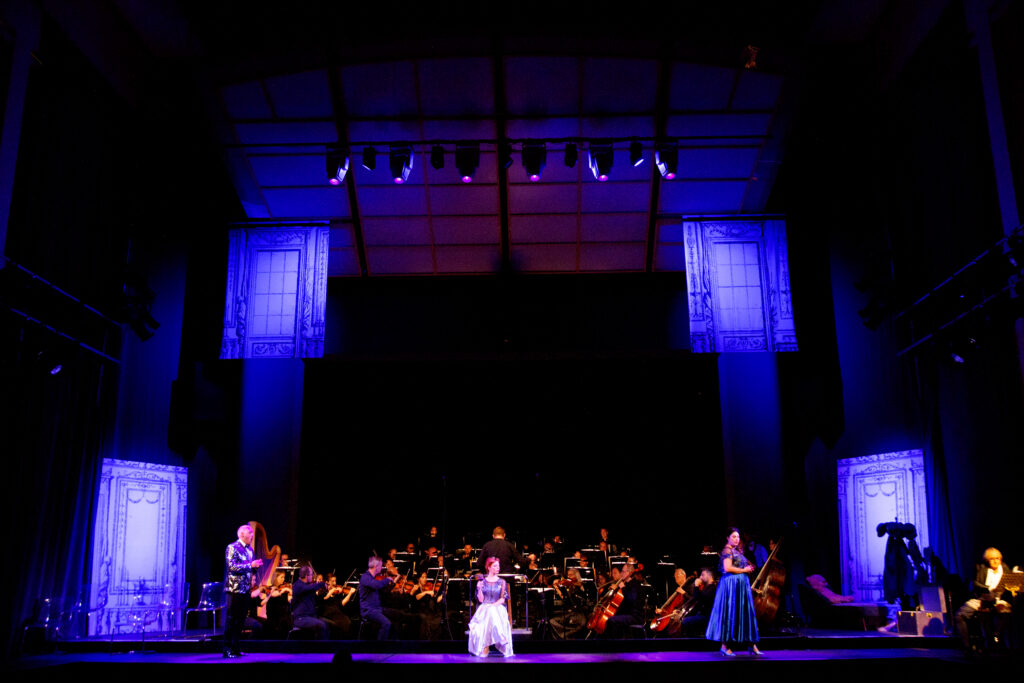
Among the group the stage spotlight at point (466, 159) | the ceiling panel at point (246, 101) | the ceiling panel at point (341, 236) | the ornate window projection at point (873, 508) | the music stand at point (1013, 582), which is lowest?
the music stand at point (1013, 582)

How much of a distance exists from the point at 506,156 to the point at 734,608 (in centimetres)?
671

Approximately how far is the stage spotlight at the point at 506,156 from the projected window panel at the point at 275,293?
11.4ft

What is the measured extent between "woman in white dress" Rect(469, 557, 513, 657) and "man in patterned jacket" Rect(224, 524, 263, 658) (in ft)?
7.72

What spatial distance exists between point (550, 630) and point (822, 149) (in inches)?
309

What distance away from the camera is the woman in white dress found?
799 centimetres

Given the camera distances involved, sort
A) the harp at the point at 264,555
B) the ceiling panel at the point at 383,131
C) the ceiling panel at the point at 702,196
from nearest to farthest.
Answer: the harp at the point at 264,555
the ceiling panel at the point at 383,131
the ceiling panel at the point at 702,196

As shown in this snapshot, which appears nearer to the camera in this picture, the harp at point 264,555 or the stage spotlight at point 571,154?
the stage spotlight at point 571,154

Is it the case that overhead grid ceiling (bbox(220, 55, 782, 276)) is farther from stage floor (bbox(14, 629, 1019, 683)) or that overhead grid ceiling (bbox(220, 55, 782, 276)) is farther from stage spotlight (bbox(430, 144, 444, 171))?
stage floor (bbox(14, 629, 1019, 683))

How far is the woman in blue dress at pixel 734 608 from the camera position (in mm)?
7562

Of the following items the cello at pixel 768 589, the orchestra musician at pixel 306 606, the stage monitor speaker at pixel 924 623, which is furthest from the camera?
the cello at pixel 768 589

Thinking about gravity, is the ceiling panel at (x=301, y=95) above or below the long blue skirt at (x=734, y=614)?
above

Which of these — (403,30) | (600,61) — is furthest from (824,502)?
(403,30)

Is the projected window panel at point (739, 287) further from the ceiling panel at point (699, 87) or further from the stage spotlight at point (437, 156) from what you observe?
the stage spotlight at point (437, 156)

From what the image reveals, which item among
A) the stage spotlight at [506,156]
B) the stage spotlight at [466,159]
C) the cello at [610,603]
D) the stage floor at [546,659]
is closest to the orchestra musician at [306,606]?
the stage floor at [546,659]
